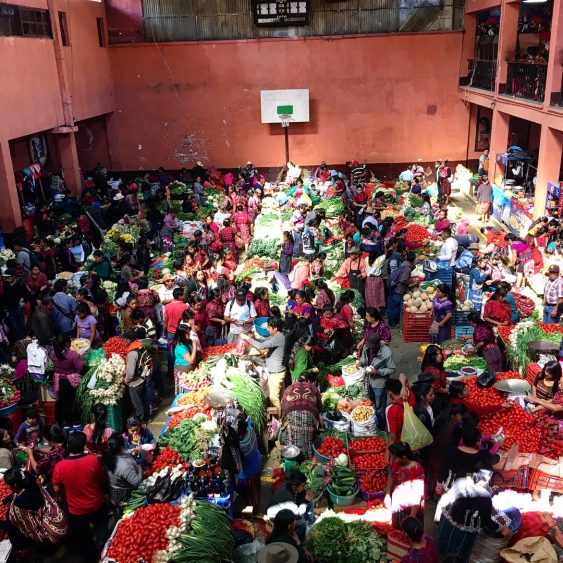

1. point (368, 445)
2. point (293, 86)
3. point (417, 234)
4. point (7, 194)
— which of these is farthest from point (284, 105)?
point (368, 445)

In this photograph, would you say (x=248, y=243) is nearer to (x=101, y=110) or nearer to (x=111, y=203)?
(x=111, y=203)

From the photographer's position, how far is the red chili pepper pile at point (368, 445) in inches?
Answer: 281

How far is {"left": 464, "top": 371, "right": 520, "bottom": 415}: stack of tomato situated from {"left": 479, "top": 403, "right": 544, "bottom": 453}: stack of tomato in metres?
0.08

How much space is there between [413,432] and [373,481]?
0.85m

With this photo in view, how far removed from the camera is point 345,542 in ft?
19.0

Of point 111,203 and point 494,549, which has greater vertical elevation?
point 111,203

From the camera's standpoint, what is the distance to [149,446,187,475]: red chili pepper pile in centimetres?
645

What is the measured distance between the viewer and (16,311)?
34.9 ft

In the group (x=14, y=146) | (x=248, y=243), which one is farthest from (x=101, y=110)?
(x=248, y=243)

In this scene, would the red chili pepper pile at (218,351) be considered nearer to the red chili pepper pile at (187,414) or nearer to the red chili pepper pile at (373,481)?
the red chili pepper pile at (187,414)

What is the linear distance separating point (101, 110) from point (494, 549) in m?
19.6

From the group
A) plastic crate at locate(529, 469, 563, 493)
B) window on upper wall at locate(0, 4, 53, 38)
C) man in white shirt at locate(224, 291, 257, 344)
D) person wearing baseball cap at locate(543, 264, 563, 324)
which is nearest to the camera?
plastic crate at locate(529, 469, 563, 493)

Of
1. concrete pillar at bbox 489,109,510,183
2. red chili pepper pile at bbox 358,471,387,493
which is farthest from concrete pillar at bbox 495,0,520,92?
red chili pepper pile at bbox 358,471,387,493

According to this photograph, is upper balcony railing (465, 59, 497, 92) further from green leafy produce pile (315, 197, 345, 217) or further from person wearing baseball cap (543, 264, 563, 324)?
person wearing baseball cap (543, 264, 563, 324)
